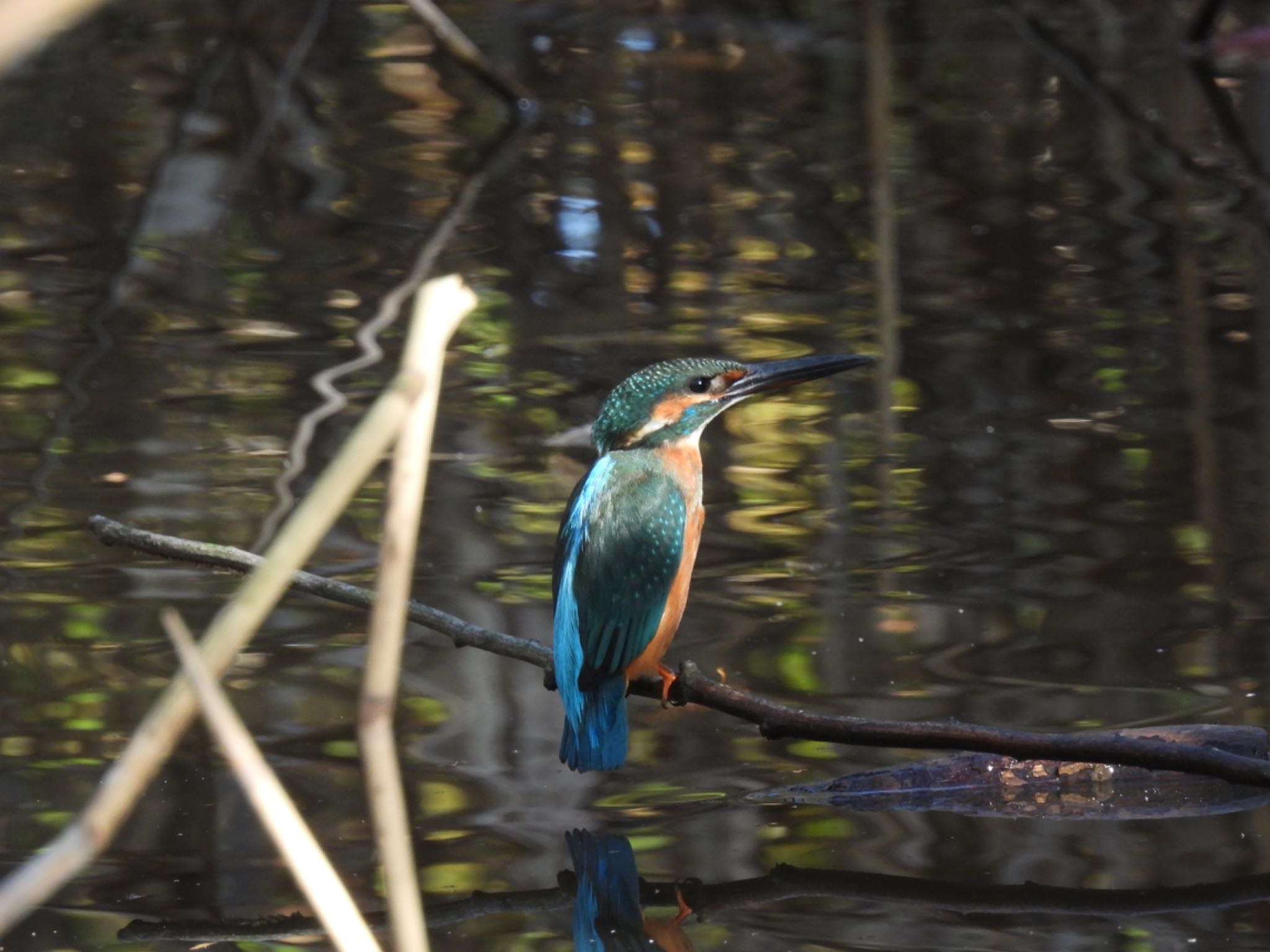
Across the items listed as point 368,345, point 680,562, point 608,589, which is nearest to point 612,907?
point 608,589

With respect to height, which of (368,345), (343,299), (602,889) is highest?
(602,889)

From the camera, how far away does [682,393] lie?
3.34 m

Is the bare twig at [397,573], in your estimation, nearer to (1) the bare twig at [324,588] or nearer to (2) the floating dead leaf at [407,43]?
(1) the bare twig at [324,588]

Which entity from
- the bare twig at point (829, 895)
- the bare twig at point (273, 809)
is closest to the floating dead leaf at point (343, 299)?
the bare twig at point (829, 895)

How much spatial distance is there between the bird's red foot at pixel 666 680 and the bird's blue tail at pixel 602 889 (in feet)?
0.82

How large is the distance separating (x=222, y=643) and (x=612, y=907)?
6.33 ft

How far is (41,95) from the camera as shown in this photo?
10.3 m

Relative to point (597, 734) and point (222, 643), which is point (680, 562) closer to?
point (597, 734)

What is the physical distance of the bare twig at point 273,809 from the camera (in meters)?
0.90

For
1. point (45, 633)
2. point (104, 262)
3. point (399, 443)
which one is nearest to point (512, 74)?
point (104, 262)

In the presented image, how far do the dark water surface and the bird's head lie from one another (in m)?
0.56

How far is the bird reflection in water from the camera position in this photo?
2.63 meters

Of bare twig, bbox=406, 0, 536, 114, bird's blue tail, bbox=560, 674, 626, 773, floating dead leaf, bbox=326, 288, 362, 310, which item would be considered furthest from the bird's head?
bare twig, bbox=406, 0, 536, 114

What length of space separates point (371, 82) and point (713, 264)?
4807 millimetres
